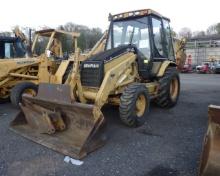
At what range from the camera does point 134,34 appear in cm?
710

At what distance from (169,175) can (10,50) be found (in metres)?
7.42

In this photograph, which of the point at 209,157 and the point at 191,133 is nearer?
the point at 209,157

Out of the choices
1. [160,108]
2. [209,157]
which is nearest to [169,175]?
[209,157]

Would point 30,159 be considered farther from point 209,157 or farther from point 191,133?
point 191,133

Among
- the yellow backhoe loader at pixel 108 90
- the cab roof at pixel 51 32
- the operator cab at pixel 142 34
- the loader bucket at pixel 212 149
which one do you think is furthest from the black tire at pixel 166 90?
the loader bucket at pixel 212 149

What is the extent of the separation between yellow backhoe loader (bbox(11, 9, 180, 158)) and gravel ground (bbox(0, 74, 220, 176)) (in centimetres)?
20

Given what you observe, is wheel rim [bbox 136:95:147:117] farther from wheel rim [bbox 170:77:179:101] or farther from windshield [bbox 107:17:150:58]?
wheel rim [bbox 170:77:179:101]

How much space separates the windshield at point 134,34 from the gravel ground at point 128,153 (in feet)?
5.91

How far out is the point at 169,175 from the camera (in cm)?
389

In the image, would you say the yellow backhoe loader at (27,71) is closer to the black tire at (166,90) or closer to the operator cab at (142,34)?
the operator cab at (142,34)

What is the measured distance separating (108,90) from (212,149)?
2.45 m

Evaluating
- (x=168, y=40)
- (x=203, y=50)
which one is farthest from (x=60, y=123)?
(x=203, y=50)

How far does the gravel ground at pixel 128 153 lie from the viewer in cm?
406

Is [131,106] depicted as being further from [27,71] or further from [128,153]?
[27,71]
